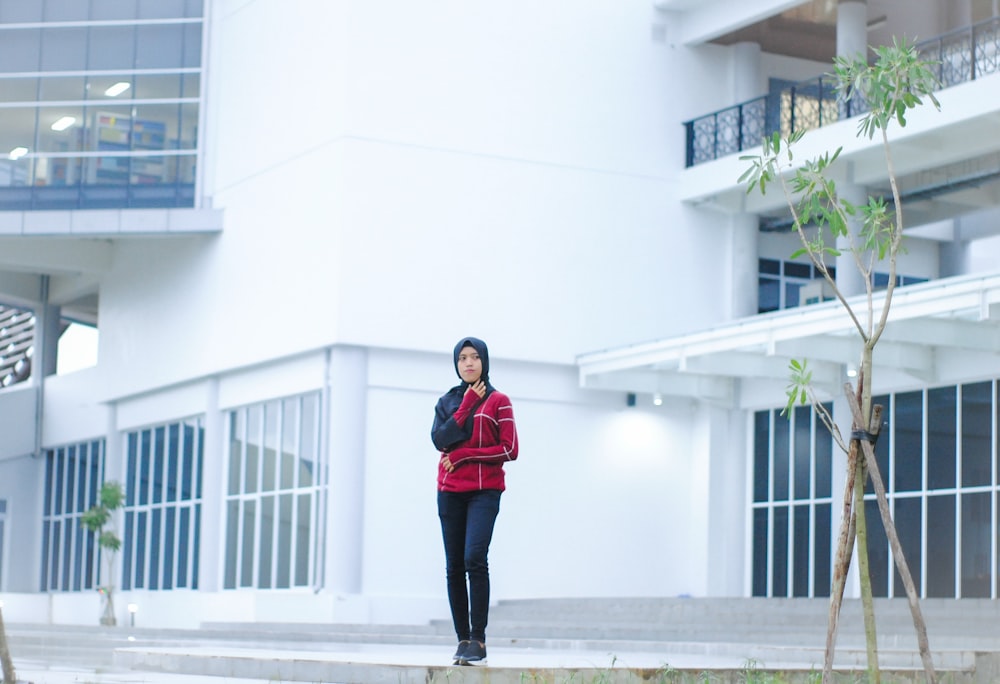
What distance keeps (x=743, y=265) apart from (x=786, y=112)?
2714mm

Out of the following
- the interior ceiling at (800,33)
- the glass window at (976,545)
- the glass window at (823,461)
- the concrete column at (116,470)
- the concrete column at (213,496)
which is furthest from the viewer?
the concrete column at (116,470)

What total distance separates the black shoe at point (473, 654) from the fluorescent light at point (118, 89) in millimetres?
22484

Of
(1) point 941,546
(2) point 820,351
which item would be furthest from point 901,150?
(1) point 941,546

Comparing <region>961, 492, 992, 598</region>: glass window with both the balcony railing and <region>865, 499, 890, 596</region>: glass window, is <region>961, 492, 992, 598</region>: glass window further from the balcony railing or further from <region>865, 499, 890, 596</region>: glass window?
the balcony railing

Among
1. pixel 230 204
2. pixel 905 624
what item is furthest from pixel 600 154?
pixel 905 624

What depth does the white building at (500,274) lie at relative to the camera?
24000 mm

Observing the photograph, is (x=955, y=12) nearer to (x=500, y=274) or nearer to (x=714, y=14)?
(x=714, y=14)

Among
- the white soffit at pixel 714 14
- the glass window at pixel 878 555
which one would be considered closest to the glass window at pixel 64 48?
the white soffit at pixel 714 14

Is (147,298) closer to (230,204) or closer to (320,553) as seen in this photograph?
(230,204)

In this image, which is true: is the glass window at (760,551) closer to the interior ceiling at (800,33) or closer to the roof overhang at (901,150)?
the roof overhang at (901,150)

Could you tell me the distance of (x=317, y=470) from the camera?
2509 centimetres

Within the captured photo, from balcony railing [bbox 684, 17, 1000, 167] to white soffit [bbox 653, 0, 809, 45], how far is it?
1.27 m

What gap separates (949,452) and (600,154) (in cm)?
774

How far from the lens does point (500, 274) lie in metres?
25.3
